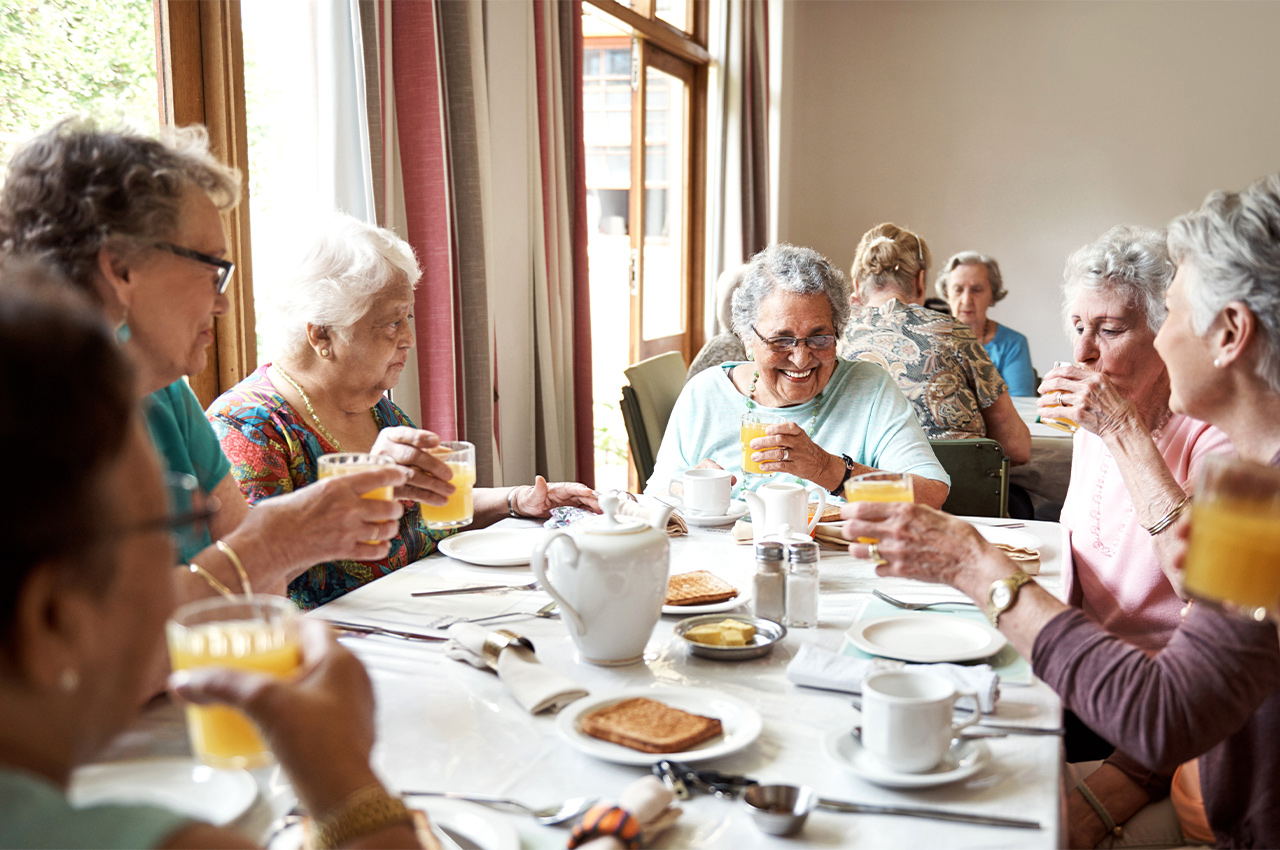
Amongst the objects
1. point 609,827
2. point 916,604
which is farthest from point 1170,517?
point 609,827

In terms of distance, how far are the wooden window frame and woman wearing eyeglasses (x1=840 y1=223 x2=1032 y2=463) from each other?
193cm

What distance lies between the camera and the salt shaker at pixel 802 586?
149 centimetres

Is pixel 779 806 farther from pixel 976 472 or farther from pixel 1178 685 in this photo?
pixel 976 472

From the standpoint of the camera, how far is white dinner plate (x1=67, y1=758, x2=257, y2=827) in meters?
0.93

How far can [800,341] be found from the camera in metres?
2.46

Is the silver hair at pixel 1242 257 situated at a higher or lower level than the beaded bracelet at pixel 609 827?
higher

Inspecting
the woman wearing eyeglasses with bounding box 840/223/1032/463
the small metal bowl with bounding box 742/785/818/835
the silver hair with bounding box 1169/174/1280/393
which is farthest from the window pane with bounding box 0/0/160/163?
the woman wearing eyeglasses with bounding box 840/223/1032/463

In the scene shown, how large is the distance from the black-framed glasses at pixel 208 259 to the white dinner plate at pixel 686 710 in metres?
0.83

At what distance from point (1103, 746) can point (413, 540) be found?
4.55 feet

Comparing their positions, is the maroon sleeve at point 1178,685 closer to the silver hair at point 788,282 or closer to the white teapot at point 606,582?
the white teapot at point 606,582

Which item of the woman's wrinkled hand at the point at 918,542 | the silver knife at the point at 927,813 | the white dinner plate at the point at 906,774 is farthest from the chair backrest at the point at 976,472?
the silver knife at the point at 927,813

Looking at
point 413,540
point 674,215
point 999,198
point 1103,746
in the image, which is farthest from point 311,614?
point 999,198

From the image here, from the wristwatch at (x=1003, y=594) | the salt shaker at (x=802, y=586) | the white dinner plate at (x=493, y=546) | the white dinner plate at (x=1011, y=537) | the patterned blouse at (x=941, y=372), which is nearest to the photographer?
the wristwatch at (x=1003, y=594)

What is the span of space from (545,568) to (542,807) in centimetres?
40
